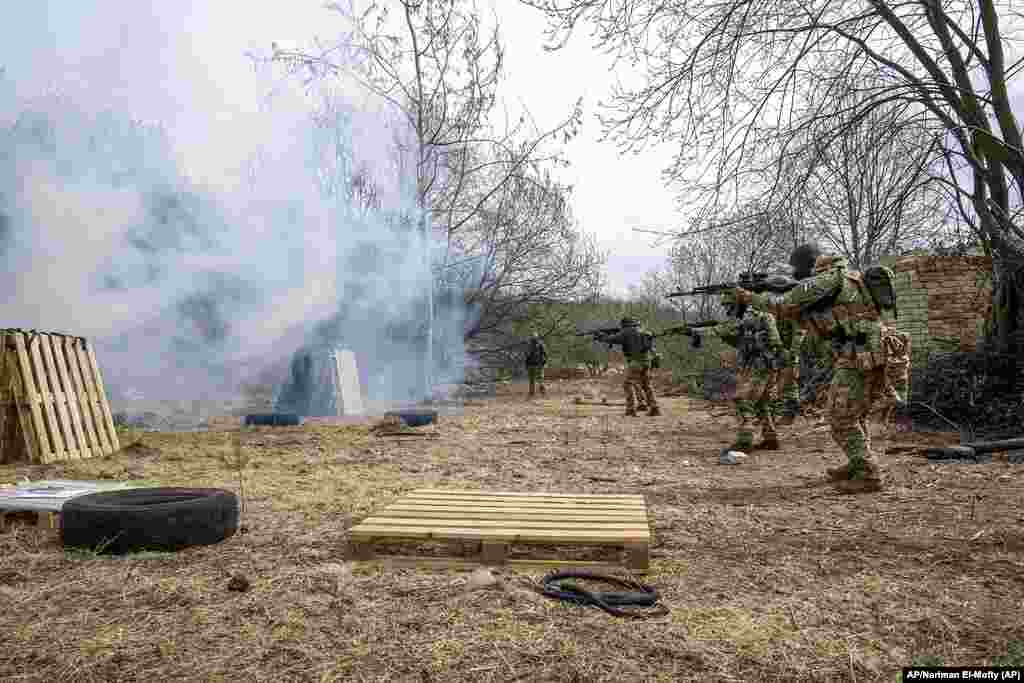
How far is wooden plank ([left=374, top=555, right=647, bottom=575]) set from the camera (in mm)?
3875

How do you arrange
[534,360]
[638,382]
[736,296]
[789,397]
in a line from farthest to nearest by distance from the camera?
[534,360], [638,382], [789,397], [736,296]

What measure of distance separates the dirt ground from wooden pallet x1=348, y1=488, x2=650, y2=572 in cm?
17

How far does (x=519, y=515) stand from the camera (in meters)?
4.52

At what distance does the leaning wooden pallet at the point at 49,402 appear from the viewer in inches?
306

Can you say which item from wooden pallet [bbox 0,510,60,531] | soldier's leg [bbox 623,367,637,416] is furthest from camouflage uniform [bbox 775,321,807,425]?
wooden pallet [bbox 0,510,60,531]

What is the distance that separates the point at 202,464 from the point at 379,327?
31.9ft

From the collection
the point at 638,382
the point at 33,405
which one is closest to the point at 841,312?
the point at 33,405

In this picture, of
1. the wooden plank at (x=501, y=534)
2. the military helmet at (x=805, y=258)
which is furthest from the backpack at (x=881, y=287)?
the wooden plank at (x=501, y=534)

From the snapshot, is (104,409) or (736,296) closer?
(736,296)

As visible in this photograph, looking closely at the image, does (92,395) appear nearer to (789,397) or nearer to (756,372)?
(756,372)

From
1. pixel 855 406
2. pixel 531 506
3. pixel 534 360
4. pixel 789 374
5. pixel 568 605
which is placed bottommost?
pixel 568 605

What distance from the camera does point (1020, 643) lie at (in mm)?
2820

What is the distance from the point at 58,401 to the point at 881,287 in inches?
319

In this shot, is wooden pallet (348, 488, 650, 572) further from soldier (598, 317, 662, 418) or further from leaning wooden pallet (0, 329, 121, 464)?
soldier (598, 317, 662, 418)
